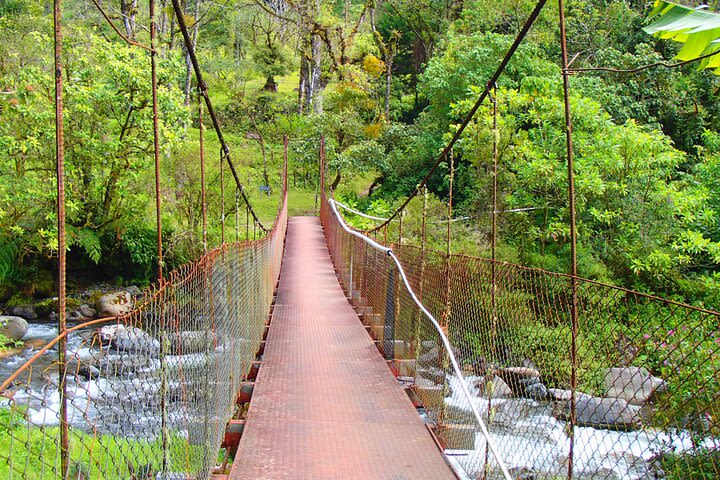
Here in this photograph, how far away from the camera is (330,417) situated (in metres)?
3.20

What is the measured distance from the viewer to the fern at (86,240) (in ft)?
35.4

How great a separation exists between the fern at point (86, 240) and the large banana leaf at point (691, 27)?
34.7ft

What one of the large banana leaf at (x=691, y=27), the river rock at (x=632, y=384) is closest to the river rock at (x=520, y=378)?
the river rock at (x=632, y=384)

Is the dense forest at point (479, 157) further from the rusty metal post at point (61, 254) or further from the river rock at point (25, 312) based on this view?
the rusty metal post at point (61, 254)

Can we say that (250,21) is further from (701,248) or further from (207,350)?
(207,350)

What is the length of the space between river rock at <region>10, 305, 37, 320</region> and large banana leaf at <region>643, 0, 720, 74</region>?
1074 centimetres

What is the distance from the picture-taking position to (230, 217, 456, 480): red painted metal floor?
2539mm

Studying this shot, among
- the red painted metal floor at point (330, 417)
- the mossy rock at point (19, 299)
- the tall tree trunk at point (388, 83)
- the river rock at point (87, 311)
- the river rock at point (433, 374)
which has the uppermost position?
the tall tree trunk at point (388, 83)

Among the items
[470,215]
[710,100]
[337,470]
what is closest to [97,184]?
Result: [470,215]

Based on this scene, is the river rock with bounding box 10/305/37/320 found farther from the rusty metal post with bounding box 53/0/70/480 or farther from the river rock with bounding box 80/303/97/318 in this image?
the rusty metal post with bounding box 53/0/70/480

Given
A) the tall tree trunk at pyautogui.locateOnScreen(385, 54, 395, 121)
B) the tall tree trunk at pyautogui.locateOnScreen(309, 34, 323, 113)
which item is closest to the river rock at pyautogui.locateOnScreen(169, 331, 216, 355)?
the tall tree trunk at pyautogui.locateOnScreen(385, 54, 395, 121)

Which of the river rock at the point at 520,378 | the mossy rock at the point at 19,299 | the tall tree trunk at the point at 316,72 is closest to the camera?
the river rock at the point at 520,378

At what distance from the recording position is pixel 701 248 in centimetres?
923

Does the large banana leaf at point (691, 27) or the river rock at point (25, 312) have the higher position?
A: the large banana leaf at point (691, 27)
